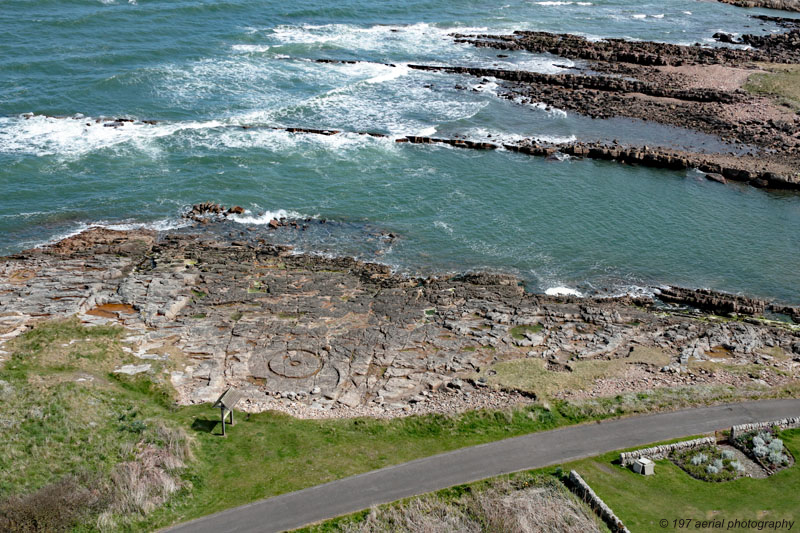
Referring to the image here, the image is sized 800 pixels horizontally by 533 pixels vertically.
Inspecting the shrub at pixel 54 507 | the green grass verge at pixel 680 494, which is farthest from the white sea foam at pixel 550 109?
the shrub at pixel 54 507

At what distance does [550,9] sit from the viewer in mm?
133500

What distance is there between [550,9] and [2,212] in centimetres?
10826

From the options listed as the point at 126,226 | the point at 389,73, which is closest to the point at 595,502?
the point at 126,226

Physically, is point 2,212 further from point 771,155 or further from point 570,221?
point 771,155

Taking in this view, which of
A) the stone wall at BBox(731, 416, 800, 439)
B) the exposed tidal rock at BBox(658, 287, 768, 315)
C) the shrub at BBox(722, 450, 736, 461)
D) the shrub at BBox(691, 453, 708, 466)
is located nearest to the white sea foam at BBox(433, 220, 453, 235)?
the exposed tidal rock at BBox(658, 287, 768, 315)

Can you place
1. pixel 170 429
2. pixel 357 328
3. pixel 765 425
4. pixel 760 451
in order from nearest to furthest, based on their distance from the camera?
pixel 760 451 < pixel 170 429 < pixel 765 425 < pixel 357 328

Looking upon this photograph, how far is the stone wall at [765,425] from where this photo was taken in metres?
36.2

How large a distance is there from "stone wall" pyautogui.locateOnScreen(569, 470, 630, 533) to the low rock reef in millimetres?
7579

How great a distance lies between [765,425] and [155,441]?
32375mm

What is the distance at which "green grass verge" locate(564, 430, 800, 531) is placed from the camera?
31.2m

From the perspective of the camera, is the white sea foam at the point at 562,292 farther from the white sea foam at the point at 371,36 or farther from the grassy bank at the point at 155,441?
the white sea foam at the point at 371,36

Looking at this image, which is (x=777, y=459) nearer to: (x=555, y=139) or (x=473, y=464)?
(x=473, y=464)

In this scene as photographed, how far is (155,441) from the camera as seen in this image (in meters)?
34.2

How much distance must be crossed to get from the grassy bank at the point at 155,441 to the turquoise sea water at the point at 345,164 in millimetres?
19585
